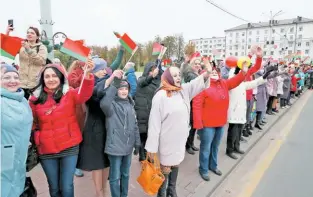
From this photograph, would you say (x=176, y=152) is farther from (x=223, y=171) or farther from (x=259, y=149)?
(x=259, y=149)

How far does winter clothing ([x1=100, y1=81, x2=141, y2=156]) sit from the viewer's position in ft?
8.96

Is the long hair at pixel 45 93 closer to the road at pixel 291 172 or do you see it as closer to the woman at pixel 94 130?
the woman at pixel 94 130

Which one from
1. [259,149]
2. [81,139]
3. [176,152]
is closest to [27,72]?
[81,139]

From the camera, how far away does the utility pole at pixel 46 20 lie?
3873 mm

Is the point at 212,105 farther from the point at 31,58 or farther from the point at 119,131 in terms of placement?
the point at 31,58

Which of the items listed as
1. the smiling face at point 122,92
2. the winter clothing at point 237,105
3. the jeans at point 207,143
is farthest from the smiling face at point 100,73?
the winter clothing at point 237,105

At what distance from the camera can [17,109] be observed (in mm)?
2018

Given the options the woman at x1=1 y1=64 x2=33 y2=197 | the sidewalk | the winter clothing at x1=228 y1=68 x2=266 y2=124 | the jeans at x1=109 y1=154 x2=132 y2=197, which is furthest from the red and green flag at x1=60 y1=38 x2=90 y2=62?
the winter clothing at x1=228 y1=68 x2=266 y2=124

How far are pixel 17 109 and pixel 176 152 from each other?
1826 millimetres

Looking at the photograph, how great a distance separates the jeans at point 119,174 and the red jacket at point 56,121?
56cm

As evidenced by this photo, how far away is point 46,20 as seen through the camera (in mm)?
3934

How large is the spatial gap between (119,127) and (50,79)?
0.90 m

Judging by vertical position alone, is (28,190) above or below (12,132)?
below

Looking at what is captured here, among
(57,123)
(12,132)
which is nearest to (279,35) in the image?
(57,123)
